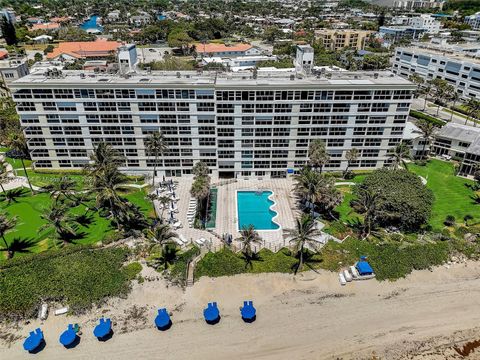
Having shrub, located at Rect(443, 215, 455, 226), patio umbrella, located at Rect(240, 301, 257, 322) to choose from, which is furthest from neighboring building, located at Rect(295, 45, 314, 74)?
patio umbrella, located at Rect(240, 301, 257, 322)

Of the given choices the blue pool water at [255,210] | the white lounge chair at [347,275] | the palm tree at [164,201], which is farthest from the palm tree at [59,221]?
the white lounge chair at [347,275]

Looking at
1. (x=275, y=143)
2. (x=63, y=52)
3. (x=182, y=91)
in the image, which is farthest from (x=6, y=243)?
(x=63, y=52)

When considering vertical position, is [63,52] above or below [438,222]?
above

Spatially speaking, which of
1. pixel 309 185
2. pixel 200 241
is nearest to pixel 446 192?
pixel 309 185

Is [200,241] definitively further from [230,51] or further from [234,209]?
[230,51]

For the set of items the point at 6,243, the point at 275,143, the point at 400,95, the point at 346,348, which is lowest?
the point at 346,348

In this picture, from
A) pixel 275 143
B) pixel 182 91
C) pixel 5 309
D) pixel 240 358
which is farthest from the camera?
pixel 275 143

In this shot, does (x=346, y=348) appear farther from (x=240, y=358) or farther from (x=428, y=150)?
(x=428, y=150)

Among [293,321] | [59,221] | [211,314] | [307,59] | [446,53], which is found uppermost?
[307,59]
